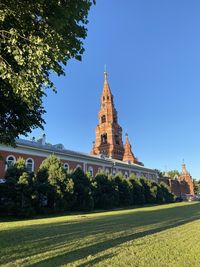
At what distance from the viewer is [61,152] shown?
4322 centimetres

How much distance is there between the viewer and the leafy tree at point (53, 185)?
2795cm

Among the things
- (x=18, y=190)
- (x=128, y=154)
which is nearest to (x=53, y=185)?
(x=18, y=190)

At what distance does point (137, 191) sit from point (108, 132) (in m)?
45.3

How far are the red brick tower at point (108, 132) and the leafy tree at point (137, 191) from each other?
38.9 metres

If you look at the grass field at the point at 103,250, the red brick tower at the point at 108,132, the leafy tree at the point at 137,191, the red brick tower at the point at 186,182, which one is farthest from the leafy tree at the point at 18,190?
the red brick tower at the point at 186,182

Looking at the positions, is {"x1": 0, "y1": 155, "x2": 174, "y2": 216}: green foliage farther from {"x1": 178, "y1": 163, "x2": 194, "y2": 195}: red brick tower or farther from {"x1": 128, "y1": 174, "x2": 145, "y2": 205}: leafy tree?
{"x1": 178, "y1": 163, "x2": 194, "y2": 195}: red brick tower

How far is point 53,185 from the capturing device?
28.4 meters

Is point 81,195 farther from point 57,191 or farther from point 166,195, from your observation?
point 166,195

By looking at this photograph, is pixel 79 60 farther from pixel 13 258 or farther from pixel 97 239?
pixel 97 239

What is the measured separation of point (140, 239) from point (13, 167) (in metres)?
18.7

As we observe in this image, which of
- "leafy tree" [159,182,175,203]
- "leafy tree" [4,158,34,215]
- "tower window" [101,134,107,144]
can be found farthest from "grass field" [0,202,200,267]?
"tower window" [101,134,107,144]

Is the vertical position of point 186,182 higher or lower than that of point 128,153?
lower

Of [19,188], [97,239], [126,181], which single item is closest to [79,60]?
[97,239]

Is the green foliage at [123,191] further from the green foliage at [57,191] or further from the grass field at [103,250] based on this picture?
the grass field at [103,250]
